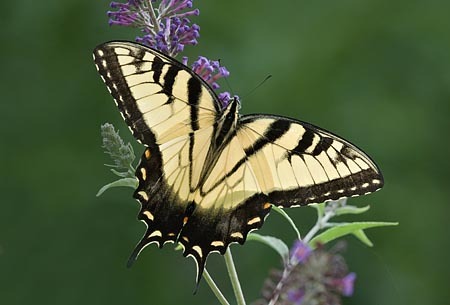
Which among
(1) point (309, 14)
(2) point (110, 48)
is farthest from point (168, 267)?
(2) point (110, 48)

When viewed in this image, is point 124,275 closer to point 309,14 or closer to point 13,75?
point 13,75

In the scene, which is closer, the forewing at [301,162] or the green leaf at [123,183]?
the green leaf at [123,183]

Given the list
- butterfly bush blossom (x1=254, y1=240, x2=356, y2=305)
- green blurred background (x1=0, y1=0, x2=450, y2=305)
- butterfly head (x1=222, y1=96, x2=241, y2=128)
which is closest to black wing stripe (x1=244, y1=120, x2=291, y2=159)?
butterfly head (x1=222, y1=96, x2=241, y2=128)

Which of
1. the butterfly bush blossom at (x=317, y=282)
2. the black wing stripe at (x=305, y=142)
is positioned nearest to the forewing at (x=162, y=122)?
the black wing stripe at (x=305, y=142)

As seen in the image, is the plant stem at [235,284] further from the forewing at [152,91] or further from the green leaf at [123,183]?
the forewing at [152,91]

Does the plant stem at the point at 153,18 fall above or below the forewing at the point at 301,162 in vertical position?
above

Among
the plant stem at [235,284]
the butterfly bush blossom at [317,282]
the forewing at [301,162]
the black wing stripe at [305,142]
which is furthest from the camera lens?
the black wing stripe at [305,142]

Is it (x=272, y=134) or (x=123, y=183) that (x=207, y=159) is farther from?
(x=123, y=183)

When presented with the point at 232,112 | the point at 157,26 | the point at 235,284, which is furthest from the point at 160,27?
the point at 235,284
